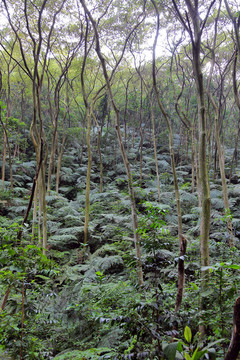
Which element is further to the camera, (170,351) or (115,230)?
(115,230)

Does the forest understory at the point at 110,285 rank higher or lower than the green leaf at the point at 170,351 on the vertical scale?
lower

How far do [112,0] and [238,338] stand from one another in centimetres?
809

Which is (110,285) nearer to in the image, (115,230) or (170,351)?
(170,351)

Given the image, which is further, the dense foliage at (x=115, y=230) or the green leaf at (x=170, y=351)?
the dense foliage at (x=115, y=230)

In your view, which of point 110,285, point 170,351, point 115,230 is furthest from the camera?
point 115,230

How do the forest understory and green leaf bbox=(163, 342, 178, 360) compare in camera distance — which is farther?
the forest understory

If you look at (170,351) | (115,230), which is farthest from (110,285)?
(115,230)

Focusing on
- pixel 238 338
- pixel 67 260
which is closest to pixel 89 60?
pixel 67 260

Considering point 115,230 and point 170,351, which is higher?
point 170,351

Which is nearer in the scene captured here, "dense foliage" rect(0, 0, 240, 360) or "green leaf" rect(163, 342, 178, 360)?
"green leaf" rect(163, 342, 178, 360)

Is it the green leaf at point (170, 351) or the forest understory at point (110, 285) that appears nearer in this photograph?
the green leaf at point (170, 351)

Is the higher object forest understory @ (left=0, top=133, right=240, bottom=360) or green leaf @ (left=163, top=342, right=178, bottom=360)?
green leaf @ (left=163, top=342, right=178, bottom=360)

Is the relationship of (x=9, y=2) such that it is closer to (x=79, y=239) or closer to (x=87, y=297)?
(x=79, y=239)

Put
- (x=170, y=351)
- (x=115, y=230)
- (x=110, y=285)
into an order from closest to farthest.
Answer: (x=170, y=351)
(x=110, y=285)
(x=115, y=230)
